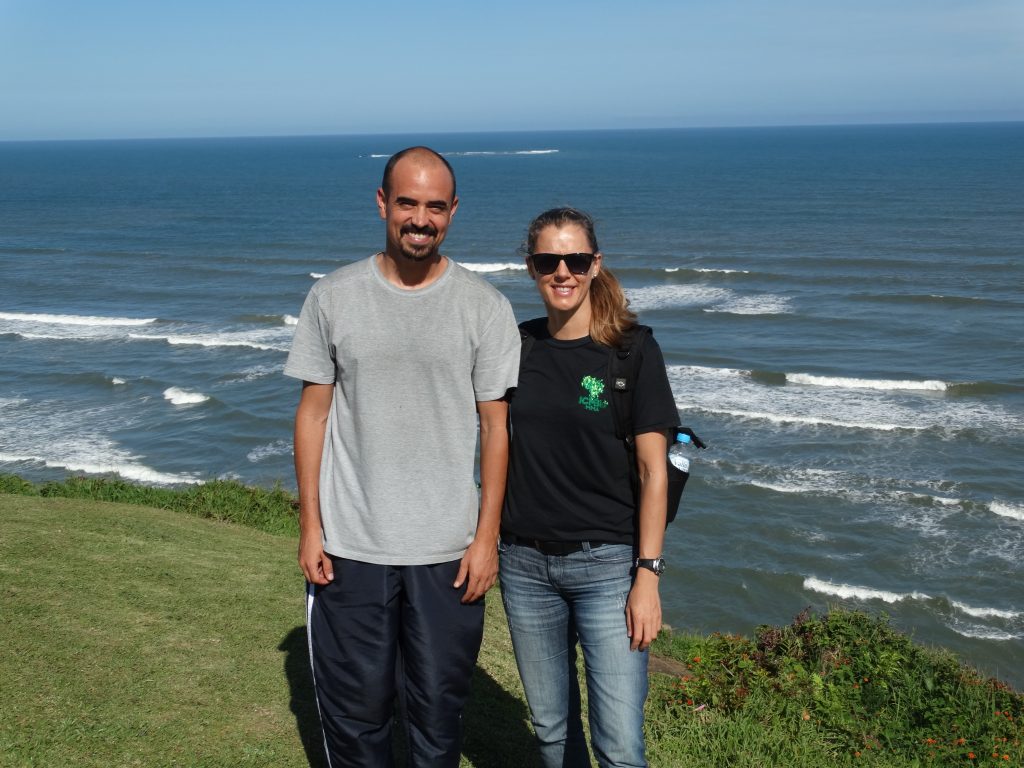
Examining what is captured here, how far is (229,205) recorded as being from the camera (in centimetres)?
8062

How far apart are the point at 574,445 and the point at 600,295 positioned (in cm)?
53

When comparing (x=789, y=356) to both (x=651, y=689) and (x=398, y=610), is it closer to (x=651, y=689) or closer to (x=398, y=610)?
(x=651, y=689)

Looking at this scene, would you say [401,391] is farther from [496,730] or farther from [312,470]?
[496,730]

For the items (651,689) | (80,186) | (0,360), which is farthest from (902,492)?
(80,186)

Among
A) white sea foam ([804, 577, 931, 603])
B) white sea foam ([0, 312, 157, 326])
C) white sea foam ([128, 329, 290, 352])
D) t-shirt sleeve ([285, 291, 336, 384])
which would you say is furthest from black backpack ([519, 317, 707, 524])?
white sea foam ([0, 312, 157, 326])

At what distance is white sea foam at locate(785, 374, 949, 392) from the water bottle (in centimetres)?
2190

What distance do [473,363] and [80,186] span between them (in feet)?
375

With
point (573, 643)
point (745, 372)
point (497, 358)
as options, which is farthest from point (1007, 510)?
point (497, 358)

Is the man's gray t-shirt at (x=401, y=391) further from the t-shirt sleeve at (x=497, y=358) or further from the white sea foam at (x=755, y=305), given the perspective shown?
the white sea foam at (x=755, y=305)

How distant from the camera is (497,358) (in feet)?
11.2

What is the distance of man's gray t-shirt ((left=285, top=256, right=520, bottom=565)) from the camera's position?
11.0 ft

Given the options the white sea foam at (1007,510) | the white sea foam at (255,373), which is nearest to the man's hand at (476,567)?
the white sea foam at (1007,510)

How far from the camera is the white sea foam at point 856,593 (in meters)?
13.9

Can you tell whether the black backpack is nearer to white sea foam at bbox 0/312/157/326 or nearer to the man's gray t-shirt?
the man's gray t-shirt
